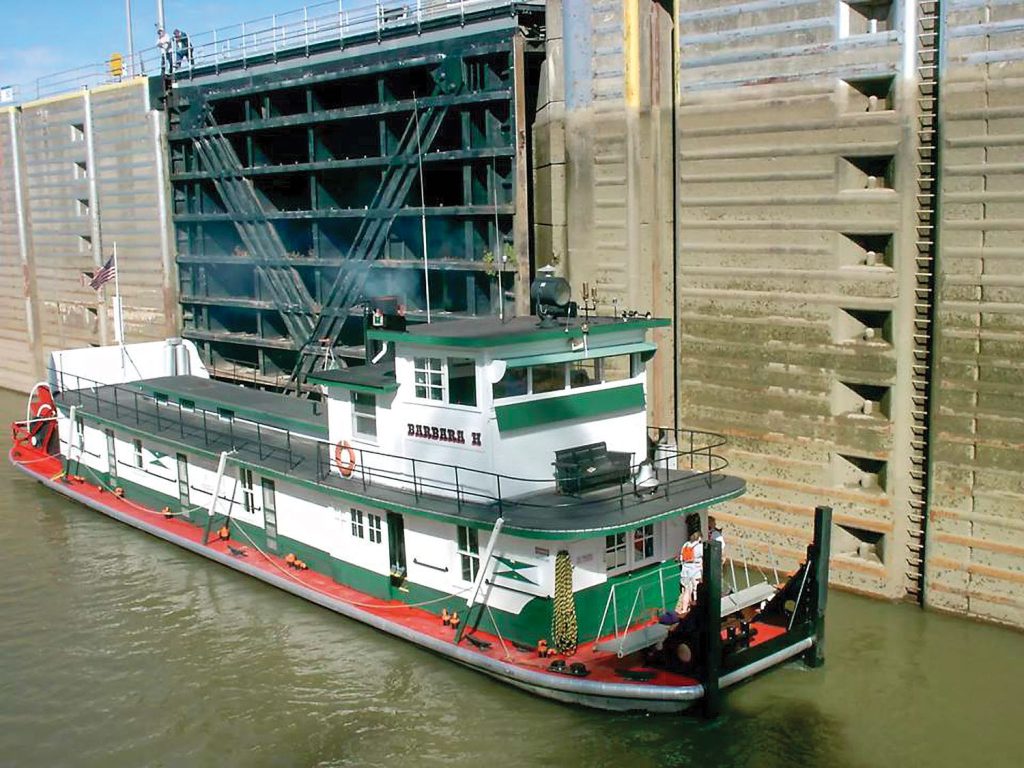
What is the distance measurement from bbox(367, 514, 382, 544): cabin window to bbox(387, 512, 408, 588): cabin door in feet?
0.85

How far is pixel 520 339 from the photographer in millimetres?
13453

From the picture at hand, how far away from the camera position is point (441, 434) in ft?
46.5

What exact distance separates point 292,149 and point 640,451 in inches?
652

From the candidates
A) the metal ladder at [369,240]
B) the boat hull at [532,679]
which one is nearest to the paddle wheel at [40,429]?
the metal ladder at [369,240]

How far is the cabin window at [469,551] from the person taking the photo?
1384 centimetres

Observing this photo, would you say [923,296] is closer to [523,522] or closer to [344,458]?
[523,522]

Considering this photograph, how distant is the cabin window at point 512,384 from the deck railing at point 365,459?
3.43 ft

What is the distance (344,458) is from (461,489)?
269 centimetres

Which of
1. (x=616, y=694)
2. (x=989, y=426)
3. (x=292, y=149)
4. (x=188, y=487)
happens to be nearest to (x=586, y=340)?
(x=616, y=694)

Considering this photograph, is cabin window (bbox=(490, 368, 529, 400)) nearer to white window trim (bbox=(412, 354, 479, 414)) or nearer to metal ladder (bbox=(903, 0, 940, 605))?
white window trim (bbox=(412, 354, 479, 414))

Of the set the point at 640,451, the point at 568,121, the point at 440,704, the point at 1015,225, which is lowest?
the point at 440,704

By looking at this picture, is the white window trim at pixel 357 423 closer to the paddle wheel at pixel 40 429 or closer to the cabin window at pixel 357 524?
the cabin window at pixel 357 524

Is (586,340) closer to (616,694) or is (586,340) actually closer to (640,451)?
(640,451)

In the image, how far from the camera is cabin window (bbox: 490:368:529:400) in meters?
13.7
